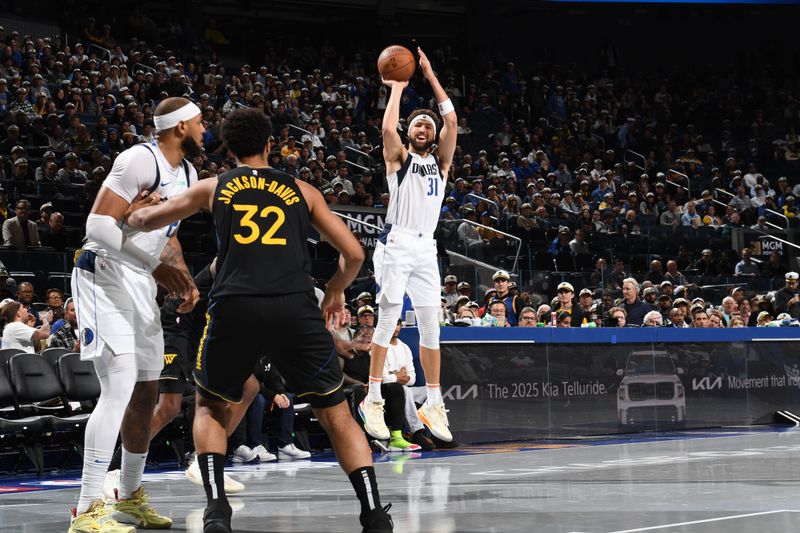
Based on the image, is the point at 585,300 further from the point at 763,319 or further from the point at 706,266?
the point at 706,266

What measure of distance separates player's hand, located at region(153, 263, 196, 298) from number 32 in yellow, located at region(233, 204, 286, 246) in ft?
1.99

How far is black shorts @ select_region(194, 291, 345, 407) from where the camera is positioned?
5301 millimetres

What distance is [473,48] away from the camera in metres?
34.6

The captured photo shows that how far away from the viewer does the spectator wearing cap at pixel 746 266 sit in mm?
20547

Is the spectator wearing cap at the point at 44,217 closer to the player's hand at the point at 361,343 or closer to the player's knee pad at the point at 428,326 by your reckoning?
the player's hand at the point at 361,343

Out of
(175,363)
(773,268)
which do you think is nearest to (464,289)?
(773,268)

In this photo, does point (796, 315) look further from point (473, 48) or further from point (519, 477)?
point (473, 48)

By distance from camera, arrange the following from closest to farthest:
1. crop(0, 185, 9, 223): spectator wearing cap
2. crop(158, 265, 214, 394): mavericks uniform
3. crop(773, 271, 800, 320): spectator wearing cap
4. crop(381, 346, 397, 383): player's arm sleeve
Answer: crop(158, 265, 214, 394): mavericks uniform, crop(381, 346, 397, 383): player's arm sleeve, crop(0, 185, 9, 223): spectator wearing cap, crop(773, 271, 800, 320): spectator wearing cap

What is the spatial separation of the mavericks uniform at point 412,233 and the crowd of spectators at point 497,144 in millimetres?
5529

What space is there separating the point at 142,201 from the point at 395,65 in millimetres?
3151

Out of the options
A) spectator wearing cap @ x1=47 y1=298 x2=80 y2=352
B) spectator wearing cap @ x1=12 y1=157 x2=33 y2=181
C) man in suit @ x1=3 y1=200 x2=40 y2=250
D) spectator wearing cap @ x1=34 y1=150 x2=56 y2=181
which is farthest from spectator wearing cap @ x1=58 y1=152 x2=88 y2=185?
spectator wearing cap @ x1=47 y1=298 x2=80 y2=352

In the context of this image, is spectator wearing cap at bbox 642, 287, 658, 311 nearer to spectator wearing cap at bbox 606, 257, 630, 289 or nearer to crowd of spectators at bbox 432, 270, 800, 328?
crowd of spectators at bbox 432, 270, 800, 328

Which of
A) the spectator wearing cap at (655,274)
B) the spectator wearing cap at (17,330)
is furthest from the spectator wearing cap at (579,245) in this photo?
the spectator wearing cap at (17,330)

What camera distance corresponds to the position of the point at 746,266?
68.0ft
